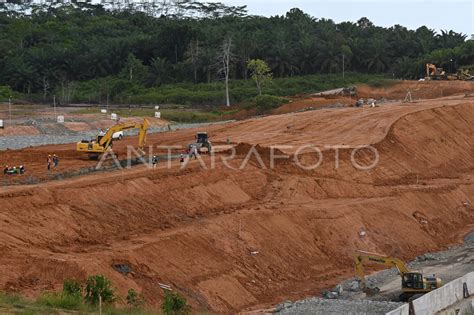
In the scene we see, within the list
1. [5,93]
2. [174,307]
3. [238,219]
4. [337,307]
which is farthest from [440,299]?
[5,93]

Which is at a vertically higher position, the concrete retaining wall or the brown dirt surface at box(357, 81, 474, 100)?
the brown dirt surface at box(357, 81, 474, 100)

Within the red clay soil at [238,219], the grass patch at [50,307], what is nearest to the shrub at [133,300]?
the red clay soil at [238,219]

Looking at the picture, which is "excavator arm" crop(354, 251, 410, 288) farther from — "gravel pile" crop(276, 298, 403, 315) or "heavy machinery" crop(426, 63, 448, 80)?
"heavy machinery" crop(426, 63, 448, 80)

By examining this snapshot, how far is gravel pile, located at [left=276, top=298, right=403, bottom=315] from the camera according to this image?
26969 mm

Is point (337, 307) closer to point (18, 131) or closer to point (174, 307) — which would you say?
point (174, 307)

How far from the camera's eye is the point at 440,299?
27.2 metres

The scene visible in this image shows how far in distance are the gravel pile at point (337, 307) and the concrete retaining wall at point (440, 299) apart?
1.17m

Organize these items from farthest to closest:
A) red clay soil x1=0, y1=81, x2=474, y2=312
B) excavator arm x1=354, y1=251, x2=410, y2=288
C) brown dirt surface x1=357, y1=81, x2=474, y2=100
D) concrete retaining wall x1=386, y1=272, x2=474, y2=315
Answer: brown dirt surface x1=357, y1=81, x2=474, y2=100, excavator arm x1=354, y1=251, x2=410, y2=288, red clay soil x1=0, y1=81, x2=474, y2=312, concrete retaining wall x1=386, y1=272, x2=474, y2=315

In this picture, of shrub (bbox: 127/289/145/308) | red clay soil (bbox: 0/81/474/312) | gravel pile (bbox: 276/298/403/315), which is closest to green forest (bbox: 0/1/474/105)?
red clay soil (bbox: 0/81/474/312)

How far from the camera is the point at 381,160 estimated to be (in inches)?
2133

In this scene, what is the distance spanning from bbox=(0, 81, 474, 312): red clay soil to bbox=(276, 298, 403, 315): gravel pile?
2417 millimetres

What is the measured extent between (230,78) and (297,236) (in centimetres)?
6956

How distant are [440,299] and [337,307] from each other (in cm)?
323

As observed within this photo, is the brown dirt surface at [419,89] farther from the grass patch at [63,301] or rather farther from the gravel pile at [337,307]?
the grass patch at [63,301]
